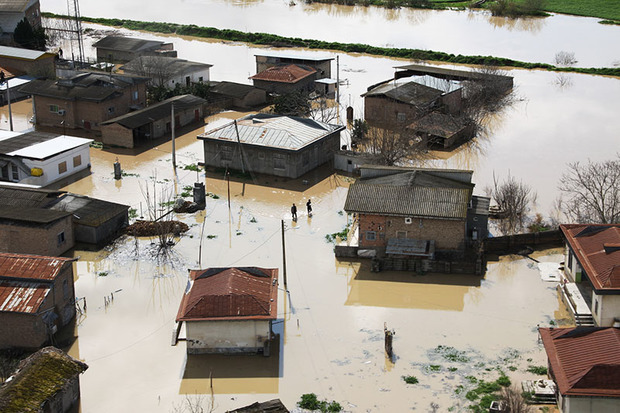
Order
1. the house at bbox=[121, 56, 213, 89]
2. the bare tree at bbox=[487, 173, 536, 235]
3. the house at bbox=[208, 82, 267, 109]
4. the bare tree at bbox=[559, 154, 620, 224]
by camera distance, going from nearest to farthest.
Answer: the bare tree at bbox=[559, 154, 620, 224], the bare tree at bbox=[487, 173, 536, 235], the house at bbox=[208, 82, 267, 109], the house at bbox=[121, 56, 213, 89]

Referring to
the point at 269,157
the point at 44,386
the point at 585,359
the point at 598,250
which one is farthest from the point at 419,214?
the point at 44,386

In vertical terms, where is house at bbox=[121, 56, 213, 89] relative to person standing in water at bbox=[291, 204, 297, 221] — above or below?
above

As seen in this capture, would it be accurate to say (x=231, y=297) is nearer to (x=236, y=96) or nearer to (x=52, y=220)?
(x=52, y=220)

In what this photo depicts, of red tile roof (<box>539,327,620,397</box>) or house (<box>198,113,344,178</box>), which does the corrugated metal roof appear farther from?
red tile roof (<box>539,327,620,397</box>)

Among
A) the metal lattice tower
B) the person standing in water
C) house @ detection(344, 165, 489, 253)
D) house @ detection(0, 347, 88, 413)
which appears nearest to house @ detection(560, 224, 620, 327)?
house @ detection(344, 165, 489, 253)

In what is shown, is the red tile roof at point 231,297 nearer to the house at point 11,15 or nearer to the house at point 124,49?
the house at point 124,49

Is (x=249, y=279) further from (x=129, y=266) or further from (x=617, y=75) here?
(x=617, y=75)

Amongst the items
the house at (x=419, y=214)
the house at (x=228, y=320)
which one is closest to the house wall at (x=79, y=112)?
the house at (x=419, y=214)
